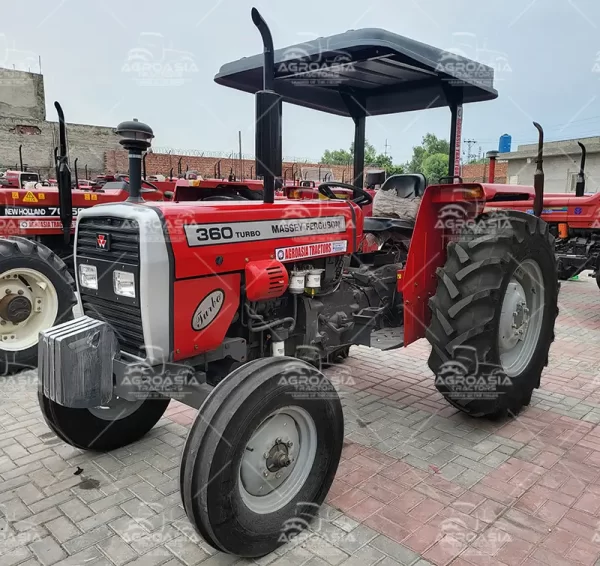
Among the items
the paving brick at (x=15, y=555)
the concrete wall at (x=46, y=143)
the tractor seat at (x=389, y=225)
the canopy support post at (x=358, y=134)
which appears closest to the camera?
the paving brick at (x=15, y=555)

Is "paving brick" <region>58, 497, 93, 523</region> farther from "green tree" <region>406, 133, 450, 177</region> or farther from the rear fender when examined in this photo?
"green tree" <region>406, 133, 450, 177</region>

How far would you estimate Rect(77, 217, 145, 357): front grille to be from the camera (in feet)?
7.98

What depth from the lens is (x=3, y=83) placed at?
21.9 metres

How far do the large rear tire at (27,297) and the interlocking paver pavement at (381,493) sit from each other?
616mm

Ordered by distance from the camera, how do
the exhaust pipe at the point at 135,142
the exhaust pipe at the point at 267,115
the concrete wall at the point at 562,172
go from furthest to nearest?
the concrete wall at the point at 562,172 < the exhaust pipe at the point at 135,142 < the exhaust pipe at the point at 267,115

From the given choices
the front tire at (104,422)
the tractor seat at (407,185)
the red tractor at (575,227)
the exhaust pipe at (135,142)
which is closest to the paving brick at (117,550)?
the front tire at (104,422)

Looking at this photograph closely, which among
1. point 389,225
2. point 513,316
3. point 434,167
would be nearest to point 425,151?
point 434,167

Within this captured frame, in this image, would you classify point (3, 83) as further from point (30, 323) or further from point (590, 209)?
point (590, 209)

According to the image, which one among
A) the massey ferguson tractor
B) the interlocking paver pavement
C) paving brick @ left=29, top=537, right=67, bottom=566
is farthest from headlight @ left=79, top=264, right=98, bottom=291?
paving brick @ left=29, top=537, right=67, bottom=566

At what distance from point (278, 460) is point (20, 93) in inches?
965

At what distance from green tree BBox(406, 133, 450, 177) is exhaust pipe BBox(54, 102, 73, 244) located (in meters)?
3.29

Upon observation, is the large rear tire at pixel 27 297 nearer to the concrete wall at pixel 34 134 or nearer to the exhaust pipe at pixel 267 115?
the exhaust pipe at pixel 267 115

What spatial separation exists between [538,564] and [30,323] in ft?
14.4

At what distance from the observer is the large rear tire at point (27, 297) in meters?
4.59
